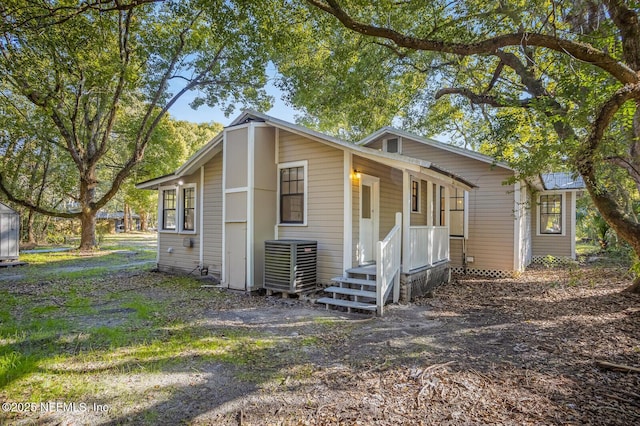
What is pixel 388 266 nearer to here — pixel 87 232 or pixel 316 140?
pixel 316 140

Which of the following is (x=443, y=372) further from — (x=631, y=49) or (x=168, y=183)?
Answer: (x=168, y=183)

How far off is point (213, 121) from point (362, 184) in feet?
96.8

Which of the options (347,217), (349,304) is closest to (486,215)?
(347,217)

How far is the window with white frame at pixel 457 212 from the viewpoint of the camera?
11.5m

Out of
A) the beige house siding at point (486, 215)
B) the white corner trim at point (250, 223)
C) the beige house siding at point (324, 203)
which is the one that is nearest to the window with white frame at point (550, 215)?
the beige house siding at point (486, 215)

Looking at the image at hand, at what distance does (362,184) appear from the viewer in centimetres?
822

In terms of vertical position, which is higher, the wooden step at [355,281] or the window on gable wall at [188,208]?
the window on gable wall at [188,208]

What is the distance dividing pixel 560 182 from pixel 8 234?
2297cm

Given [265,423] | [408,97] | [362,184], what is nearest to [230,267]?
[362,184]

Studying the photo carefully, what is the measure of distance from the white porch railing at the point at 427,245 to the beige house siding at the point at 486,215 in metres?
1.65

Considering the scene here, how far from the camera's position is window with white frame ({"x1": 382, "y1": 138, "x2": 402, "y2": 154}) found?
39.3 feet

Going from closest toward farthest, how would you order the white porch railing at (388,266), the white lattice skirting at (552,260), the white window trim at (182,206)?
the white porch railing at (388,266)
the white window trim at (182,206)
the white lattice skirting at (552,260)

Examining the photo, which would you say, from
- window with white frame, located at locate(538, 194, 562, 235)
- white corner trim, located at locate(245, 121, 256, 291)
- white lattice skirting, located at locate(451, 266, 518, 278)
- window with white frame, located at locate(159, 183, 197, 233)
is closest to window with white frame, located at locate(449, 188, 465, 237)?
white lattice skirting, located at locate(451, 266, 518, 278)

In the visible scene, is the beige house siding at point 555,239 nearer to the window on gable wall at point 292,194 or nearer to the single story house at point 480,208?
the single story house at point 480,208
